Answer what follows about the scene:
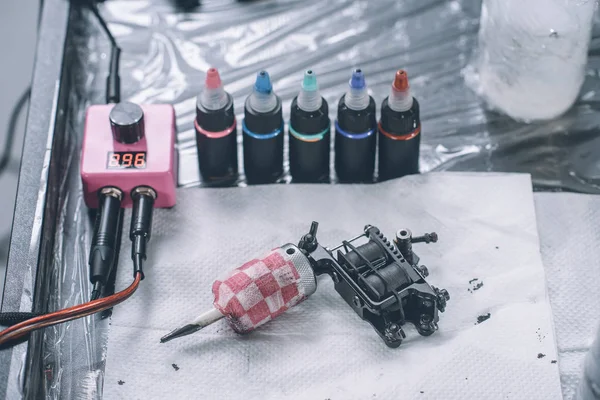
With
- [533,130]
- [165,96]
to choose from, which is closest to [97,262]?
[165,96]

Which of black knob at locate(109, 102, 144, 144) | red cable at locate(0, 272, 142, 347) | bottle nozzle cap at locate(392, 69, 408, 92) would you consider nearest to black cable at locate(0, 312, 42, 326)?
red cable at locate(0, 272, 142, 347)

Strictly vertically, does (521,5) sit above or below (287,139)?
above

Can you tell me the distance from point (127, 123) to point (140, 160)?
0.14ft

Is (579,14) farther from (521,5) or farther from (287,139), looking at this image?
(287,139)

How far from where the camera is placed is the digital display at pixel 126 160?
1016mm

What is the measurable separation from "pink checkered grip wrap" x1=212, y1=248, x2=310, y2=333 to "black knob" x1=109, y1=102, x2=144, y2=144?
21 centimetres

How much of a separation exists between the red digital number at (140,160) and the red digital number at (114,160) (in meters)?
0.02

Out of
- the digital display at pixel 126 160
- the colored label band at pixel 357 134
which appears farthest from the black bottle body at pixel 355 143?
the digital display at pixel 126 160

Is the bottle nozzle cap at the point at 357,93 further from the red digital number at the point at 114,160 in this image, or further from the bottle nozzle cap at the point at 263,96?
the red digital number at the point at 114,160

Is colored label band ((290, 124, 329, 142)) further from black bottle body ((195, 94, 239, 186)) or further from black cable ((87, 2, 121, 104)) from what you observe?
black cable ((87, 2, 121, 104))

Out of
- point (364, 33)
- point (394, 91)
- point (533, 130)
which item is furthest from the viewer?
point (364, 33)

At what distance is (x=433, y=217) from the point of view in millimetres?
1034

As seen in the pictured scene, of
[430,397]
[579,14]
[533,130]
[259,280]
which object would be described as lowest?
[430,397]

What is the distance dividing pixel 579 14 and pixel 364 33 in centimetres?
30
